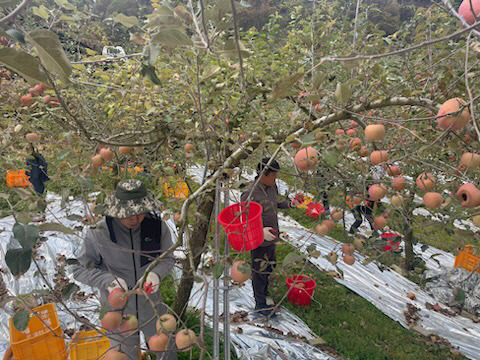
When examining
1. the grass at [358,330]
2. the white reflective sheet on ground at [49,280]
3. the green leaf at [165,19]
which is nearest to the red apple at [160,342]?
the green leaf at [165,19]

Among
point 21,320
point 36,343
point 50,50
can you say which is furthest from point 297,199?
point 36,343

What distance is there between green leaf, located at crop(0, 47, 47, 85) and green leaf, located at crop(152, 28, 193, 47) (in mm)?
273

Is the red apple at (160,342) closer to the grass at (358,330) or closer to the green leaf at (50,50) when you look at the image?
the green leaf at (50,50)

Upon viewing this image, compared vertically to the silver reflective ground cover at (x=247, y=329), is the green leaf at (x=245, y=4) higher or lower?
higher

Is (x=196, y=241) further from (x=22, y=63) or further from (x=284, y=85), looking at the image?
(x=22, y=63)

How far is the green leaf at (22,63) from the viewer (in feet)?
2.06

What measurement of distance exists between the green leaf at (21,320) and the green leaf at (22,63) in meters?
0.74

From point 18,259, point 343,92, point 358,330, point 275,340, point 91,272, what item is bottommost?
point 358,330

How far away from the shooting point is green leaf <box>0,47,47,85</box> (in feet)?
2.06

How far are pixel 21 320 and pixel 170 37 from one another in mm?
944

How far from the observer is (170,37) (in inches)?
33.3

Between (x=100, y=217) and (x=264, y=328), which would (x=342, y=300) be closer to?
(x=264, y=328)

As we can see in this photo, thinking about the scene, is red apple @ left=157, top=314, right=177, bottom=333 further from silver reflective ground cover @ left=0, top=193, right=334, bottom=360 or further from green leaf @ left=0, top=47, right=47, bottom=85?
silver reflective ground cover @ left=0, top=193, right=334, bottom=360

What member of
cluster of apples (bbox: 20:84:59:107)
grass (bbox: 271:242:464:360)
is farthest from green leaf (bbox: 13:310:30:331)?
grass (bbox: 271:242:464:360)
